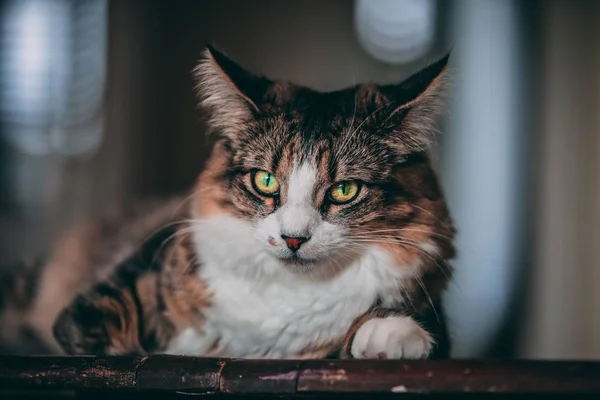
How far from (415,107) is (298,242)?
259mm

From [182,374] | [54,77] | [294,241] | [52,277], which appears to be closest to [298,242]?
[294,241]

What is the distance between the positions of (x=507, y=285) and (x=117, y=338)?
101cm

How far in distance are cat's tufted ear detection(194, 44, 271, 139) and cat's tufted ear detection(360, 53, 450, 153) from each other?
0.19 metres

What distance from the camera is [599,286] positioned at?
76.9 inches

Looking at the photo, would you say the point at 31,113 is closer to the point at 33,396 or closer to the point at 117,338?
the point at 33,396

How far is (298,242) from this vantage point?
2.96ft

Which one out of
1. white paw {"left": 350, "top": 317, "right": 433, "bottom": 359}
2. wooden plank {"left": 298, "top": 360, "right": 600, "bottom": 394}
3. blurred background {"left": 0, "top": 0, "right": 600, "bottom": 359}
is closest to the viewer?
wooden plank {"left": 298, "top": 360, "right": 600, "bottom": 394}

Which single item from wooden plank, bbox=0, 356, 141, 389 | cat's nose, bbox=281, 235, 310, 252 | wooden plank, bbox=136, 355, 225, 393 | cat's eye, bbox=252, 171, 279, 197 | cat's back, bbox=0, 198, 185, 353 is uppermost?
cat's eye, bbox=252, 171, 279, 197

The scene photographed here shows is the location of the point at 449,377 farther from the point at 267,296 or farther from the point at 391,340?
the point at 267,296

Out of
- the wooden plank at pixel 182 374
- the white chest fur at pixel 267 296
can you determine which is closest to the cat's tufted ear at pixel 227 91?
the white chest fur at pixel 267 296

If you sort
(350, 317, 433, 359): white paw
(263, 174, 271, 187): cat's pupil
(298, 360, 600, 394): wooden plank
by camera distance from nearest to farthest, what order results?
(298, 360, 600, 394): wooden plank → (350, 317, 433, 359): white paw → (263, 174, 271, 187): cat's pupil

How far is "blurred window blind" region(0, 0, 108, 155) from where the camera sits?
86.2 inches

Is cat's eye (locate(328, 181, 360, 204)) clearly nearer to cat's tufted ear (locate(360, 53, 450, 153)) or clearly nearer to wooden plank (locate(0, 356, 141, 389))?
cat's tufted ear (locate(360, 53, 450, 153))

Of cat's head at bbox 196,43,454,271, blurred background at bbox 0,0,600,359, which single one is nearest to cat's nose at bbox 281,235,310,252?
cat's head at bbox 196,43,454,271
